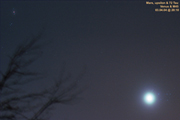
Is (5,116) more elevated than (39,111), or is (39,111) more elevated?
(39,111)

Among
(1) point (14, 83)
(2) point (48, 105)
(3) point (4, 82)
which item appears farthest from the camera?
(2) point (48, 105)

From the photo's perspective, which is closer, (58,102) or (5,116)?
(5,116)

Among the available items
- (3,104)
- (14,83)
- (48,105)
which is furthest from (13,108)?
(48,105)

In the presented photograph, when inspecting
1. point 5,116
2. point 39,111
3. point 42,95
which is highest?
point 42,95

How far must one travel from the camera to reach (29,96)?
3.80 meters

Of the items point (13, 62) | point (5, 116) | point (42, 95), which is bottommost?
point (5, 116)

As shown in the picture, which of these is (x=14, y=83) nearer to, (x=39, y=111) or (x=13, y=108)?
(x=13, y=108)

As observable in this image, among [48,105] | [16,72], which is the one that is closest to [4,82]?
[16,72]

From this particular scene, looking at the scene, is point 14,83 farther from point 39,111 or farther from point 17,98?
point 39,111

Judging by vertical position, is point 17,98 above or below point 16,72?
below

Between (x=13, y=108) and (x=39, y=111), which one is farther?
(x=39, y=111)

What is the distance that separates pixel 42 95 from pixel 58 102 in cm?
53

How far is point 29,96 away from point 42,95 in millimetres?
263

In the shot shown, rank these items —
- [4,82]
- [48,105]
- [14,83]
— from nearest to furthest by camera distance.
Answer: [4,82] → [14,83] → [48,105]
